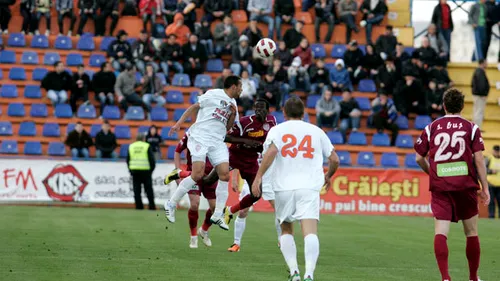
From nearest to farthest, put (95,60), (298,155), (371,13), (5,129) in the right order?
(298,155) → (5,129) → (95,60) → (371,13)

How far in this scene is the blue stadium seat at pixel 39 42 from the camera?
3391 centimetres

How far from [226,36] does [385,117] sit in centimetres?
587

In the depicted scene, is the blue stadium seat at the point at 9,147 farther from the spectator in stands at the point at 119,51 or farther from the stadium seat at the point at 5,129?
the spectator in stands at the point at 119,51

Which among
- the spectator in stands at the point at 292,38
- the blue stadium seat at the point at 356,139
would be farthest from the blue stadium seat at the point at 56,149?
the blue stadium seat at the point at 356,139

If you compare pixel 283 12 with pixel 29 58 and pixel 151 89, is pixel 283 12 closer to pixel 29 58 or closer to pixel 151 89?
pixel 151 89

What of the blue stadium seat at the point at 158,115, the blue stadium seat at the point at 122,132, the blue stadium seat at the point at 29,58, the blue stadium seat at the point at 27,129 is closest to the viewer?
the blue stadium seat at the point at 27,129

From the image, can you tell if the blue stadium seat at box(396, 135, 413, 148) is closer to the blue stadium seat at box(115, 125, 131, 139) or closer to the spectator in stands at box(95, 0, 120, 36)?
the blue stadium seat at box(115, 125, 131, 139)

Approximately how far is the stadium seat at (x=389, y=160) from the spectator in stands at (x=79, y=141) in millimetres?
8863

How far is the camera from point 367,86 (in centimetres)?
3412

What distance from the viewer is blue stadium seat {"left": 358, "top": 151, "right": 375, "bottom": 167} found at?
3134 centimetres

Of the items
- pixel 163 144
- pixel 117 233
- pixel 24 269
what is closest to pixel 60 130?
pixel 163 144

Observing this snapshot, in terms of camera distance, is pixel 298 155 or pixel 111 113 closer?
pixel 298 155

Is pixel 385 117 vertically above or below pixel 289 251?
below

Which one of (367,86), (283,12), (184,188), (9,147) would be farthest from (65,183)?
(184,188)
